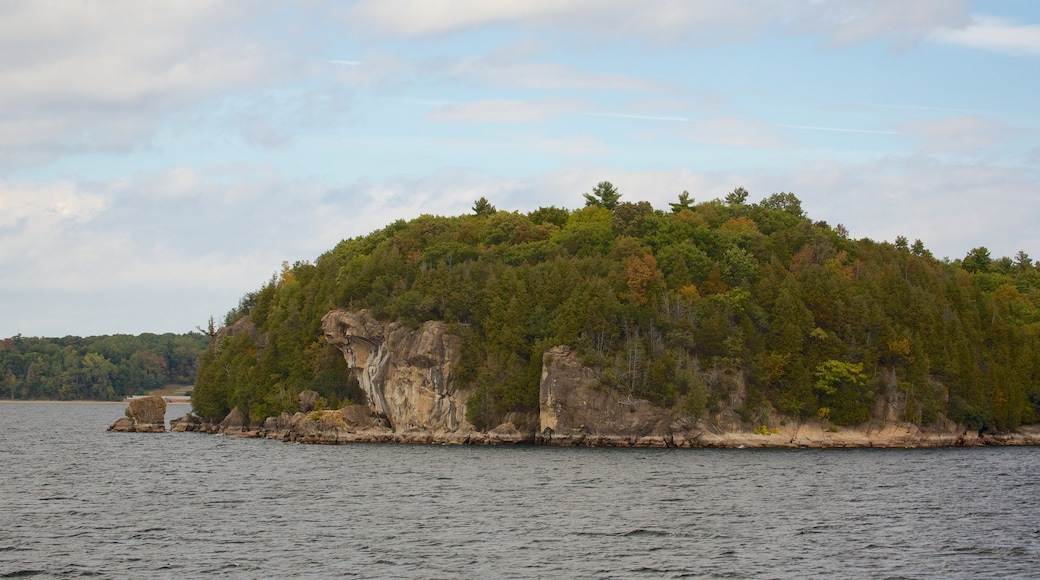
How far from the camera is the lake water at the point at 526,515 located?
43.2m

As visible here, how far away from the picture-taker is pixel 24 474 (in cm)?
7800

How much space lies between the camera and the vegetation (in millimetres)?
103375

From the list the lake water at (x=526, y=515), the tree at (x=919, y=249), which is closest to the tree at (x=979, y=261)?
the tree at (x=919, y=249)

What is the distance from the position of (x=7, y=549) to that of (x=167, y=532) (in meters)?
7.04

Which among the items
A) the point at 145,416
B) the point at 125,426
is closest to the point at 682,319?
the point at 145,416

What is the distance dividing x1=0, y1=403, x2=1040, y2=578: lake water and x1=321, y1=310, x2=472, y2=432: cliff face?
1857cm

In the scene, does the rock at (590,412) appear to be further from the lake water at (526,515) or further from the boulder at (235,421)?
the boulder at (235,421)

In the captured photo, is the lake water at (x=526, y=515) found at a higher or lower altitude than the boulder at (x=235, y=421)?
lower

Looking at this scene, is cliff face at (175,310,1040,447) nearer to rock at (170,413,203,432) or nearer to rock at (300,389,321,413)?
rock at (300,389,321,413)

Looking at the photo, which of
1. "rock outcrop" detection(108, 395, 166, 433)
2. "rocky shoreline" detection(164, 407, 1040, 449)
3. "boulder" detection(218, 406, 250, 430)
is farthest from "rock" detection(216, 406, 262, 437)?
"rocky shoreline" detection(164, 407, 1040, 449)

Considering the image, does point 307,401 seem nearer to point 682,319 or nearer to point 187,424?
point 187,424

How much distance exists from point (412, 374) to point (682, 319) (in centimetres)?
2625

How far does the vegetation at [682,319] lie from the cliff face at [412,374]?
6.28 ft

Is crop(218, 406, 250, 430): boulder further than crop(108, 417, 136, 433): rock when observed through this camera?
No
